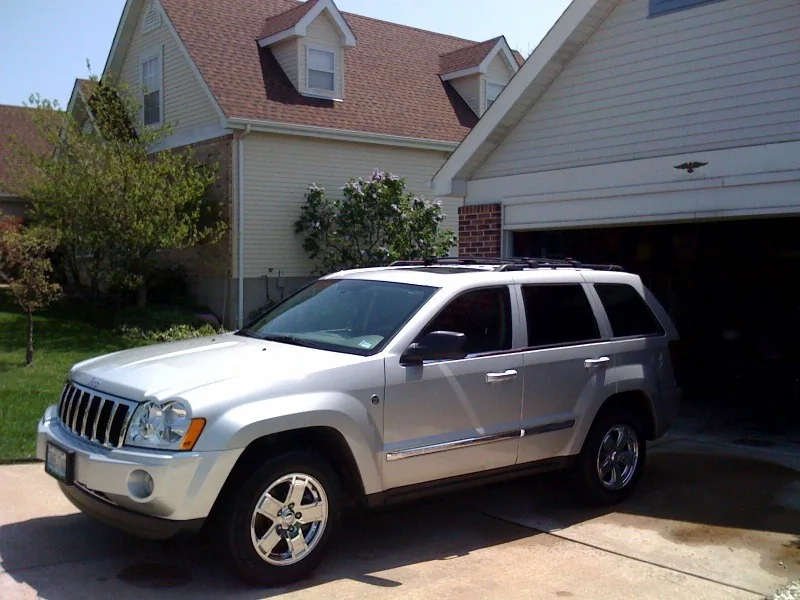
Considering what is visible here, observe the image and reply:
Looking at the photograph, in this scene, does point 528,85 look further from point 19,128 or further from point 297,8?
point 19,128

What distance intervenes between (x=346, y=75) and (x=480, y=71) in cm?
384

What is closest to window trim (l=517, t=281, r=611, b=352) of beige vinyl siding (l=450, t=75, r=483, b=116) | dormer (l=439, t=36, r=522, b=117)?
dormer (l=439, t=36, r=522, b=117)

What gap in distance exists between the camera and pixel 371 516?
629 cm

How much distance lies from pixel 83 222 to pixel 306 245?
15.0ft

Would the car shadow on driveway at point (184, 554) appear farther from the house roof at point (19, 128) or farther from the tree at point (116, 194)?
the house roof at point (19, 128)

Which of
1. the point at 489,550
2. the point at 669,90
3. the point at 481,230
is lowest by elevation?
the point at 489,550

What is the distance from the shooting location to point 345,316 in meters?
5.87

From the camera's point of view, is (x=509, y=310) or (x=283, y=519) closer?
(x=283, y=519)

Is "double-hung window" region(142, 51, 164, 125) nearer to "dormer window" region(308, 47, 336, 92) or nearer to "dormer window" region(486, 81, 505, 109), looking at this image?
"dormer window" region(308, 47, 336, 92)

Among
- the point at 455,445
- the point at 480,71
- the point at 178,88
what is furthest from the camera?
the point at 480,71

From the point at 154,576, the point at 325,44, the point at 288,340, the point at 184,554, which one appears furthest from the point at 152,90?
the point at 154,576

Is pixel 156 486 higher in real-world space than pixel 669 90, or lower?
lower

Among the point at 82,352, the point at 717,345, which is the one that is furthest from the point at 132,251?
the point at 717,345

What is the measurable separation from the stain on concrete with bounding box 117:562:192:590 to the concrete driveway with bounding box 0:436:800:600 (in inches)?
0.4
